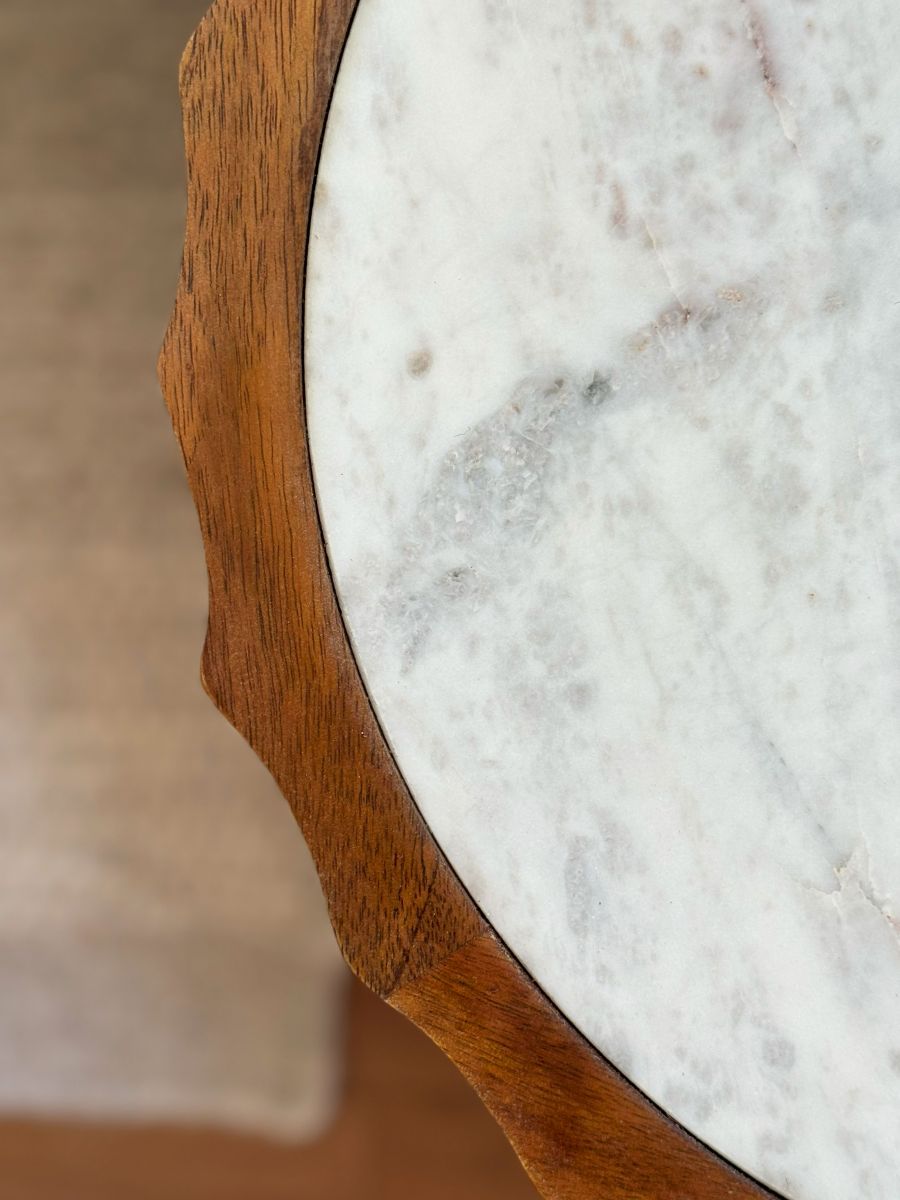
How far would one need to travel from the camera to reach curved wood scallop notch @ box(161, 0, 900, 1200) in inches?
12.2

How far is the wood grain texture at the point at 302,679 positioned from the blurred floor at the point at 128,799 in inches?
19.1

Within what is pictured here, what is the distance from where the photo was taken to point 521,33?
0.31m

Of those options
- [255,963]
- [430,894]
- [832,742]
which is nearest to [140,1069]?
[255,963]

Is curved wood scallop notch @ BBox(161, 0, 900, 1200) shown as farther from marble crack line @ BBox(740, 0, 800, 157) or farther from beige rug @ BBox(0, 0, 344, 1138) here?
beige rug @ BBox(0, 0, 344, 1138)

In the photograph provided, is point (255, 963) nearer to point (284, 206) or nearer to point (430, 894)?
point (430, 894)

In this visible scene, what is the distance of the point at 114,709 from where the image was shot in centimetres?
85

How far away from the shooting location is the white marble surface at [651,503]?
1.01 feet

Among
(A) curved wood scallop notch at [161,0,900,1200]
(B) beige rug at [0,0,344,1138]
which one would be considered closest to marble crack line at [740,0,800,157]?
(A) curved wood scallop notch at [161,0,900,1200]

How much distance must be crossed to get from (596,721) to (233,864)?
22.3 inches

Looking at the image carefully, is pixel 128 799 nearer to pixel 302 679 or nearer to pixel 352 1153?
pixel 352 1153

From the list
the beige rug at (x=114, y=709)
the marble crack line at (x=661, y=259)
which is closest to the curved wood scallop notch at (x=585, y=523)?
the marble crack line at (x=661, y=259)

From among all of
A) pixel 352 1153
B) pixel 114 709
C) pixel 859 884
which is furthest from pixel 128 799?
pixel 859 884

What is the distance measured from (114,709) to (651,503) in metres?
0.62

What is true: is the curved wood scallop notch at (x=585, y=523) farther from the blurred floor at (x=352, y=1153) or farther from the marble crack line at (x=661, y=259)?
the blurred floor at (x=352, y=1153)
